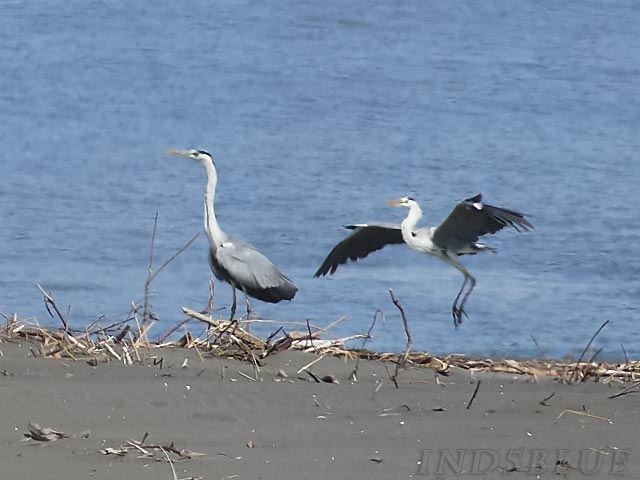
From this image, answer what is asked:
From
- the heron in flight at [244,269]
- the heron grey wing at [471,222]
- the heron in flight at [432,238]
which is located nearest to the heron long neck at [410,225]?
the heron in flight at [432,238]

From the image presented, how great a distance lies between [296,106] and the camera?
1202cm

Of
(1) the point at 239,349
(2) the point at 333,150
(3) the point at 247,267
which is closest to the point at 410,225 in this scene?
(3) the point at 247,267

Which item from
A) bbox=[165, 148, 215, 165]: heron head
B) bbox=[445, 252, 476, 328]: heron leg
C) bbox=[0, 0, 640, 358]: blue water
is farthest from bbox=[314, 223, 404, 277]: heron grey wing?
bbox=[165, 148, 215, 165]: heron head

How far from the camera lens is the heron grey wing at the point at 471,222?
6.68 metres

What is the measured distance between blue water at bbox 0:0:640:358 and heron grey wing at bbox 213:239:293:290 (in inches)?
14.3

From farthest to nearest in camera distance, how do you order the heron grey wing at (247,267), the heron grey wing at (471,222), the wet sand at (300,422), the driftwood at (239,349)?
1. the heron grey wing at (247,267)
2. the heron grey wing at (471,222)
3. the driftwood at (239,349)
4. the wet sand at (300,422)

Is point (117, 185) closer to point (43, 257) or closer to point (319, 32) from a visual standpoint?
point (43, 257)

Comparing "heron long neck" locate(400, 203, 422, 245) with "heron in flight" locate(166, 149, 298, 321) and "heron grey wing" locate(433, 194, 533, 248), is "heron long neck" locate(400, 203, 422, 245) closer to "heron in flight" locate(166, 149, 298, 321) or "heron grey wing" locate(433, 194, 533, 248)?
"heron grey wing" locate(433, 194, 533, 248)

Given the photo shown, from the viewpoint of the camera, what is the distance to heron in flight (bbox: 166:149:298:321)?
717 centimetres

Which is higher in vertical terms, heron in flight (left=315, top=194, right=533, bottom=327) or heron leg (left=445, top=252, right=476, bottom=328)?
heron in flight (left=315, top=194, right=533, bottom=327)

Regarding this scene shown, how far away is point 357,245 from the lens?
7.56 metres

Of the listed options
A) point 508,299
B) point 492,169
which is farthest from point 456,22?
point 508,299

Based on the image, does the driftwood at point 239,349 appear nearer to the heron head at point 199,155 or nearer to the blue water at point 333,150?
the blue water at point 333,150

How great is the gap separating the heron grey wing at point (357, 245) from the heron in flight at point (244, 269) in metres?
0.33
